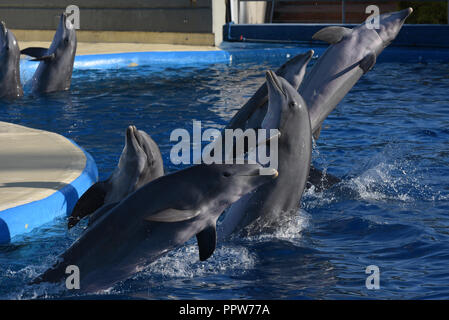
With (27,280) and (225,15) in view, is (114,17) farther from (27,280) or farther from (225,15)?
(27,280)

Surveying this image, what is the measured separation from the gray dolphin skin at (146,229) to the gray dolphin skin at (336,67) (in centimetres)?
239

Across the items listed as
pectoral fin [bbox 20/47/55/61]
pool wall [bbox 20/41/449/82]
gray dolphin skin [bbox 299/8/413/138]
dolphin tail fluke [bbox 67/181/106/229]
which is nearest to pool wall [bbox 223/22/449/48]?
pool wall [bbox 20/41/449/82]

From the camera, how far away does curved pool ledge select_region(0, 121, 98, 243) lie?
5.25 m

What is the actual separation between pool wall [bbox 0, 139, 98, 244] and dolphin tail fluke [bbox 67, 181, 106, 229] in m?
0.47

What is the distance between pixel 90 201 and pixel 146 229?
1093 mm

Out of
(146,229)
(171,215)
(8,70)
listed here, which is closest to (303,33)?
(8,70)

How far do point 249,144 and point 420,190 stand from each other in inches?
79.1

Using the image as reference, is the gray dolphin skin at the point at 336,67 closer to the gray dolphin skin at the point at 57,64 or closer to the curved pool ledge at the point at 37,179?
the curved pool ledge at the point at 37,179

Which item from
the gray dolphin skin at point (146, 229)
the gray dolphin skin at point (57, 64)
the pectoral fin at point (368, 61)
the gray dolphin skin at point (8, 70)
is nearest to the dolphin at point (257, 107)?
the pectoral fin at point (368, 61)

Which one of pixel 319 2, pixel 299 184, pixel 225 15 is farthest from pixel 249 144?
pixel 319 2

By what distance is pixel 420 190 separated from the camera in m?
6.39

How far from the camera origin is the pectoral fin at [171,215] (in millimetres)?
3855

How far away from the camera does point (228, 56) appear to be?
51.1 ft

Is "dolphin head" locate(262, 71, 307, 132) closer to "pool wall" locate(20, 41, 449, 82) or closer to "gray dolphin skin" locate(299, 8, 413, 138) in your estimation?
"gray dolphin skin" locate(299, 8, 413, 138)
